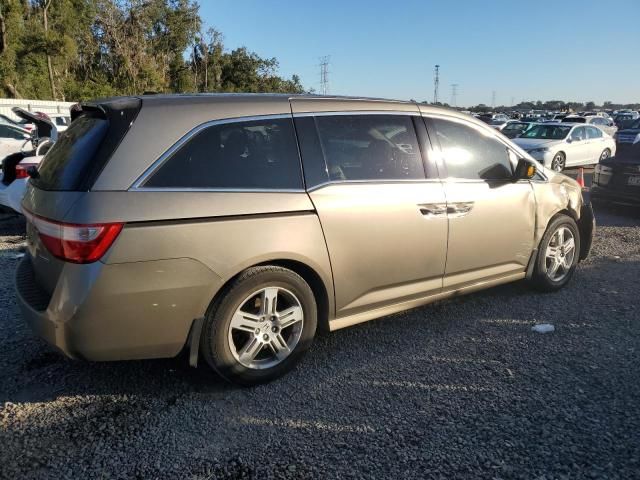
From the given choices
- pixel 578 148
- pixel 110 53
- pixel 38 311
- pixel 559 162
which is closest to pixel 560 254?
pixel 38 311

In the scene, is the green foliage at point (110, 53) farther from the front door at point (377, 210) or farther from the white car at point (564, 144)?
the front door at point (377, 210)

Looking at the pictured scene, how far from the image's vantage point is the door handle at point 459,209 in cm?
384

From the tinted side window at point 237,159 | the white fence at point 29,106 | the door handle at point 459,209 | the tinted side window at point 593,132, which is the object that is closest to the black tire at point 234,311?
the tinted side window at point 237,159

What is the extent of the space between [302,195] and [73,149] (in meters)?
1.36

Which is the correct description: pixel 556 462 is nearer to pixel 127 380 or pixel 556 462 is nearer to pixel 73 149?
pixel 127 380

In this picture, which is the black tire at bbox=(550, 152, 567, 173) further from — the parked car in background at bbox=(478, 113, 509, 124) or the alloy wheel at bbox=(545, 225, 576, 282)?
the parked car in background at bbox=(478, 113, 509, 124)

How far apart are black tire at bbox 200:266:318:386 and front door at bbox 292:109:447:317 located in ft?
0.89

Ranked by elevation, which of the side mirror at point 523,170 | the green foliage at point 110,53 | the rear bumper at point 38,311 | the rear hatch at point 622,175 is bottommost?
the rear bumper at point 38,311

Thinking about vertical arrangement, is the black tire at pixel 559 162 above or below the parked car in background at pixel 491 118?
below

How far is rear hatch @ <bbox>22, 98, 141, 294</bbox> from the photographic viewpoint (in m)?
2.63

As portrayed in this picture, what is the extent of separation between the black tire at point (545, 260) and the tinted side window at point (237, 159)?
2622mm

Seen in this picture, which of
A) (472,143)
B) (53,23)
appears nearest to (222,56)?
(53,23)

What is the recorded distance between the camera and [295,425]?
2.82 meters

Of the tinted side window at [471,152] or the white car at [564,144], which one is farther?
the white car at [564,144]
